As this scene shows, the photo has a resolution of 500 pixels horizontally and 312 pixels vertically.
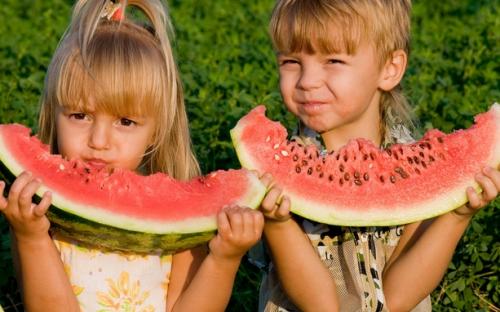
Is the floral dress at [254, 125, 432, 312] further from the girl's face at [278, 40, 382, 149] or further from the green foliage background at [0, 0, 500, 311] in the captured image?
the green foliage background at [0, 0, 500, 311]

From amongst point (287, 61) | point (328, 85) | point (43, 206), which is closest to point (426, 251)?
point (328, 85)

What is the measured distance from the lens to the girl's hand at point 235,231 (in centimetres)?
352

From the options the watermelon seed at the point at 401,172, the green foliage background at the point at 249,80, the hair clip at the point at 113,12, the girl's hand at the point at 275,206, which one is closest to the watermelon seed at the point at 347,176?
the watermelon seed at the point at 401,172

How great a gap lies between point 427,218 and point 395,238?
0.99ft

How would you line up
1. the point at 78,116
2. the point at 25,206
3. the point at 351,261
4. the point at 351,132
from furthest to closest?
the point at 351,132, the point at 351,261, the point at 78,116, the point at 25,206

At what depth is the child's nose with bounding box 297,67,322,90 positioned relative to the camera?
152 inches

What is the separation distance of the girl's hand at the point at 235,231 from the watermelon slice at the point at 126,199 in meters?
0.04

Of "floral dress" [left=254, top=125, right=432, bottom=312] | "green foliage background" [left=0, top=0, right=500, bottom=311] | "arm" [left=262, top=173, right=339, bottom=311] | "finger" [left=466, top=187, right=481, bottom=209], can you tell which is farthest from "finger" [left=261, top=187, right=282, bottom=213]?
"green foliage background" [left=0, top=0, right=500, bottom=311]

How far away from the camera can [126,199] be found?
3.71 meters

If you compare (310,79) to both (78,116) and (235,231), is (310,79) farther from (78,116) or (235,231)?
(78,116)

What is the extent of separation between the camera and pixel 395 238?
13.3ft

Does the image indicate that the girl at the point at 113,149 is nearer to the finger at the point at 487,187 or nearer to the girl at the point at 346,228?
the girl at the point at 346,228

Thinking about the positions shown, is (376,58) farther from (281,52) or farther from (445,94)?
(445,94)

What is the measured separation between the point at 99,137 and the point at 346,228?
3.17ft
